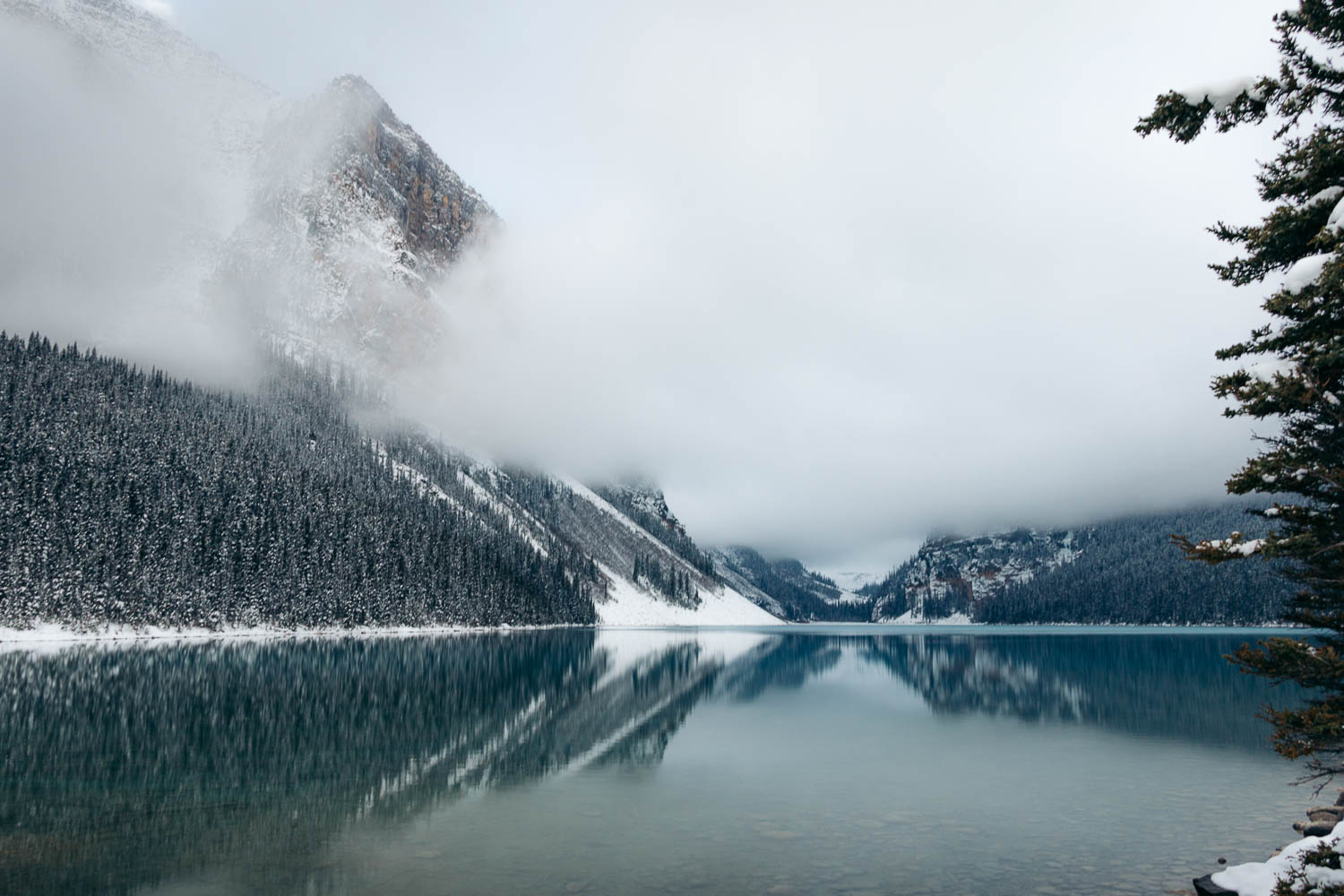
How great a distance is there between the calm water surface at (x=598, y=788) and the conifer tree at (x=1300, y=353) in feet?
23.4

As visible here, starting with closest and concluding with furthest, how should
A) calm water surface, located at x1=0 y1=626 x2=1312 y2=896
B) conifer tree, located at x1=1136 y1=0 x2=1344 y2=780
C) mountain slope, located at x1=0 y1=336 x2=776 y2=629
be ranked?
conifer tree, located at x1=1136 y1=0 x2=1344 y2=780 < calm water surface, located at x1=0 y1=626 x2=1312 y2=896 < mountain slope, located at x1=0 y1=336 x2=776 y2=629

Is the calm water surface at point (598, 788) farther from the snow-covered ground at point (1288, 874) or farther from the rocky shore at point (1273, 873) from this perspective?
the snow-covered ground at point (1288, 874)

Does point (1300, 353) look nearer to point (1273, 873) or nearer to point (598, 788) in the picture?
point (1273, 873)

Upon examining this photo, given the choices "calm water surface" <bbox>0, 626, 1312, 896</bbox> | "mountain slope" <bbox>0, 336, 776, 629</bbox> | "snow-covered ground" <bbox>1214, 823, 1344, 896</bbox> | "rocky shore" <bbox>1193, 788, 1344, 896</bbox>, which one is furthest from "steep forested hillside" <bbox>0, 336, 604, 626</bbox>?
"snow-covered ground" <bbox>1214, 823, 1344, 896</bbox>

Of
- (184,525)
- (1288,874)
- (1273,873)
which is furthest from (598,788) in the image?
(184,525)

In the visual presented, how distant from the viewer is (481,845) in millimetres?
18734

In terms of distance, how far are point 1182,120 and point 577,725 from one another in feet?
120

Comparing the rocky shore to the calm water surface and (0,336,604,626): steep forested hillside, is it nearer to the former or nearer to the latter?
the calm water surface

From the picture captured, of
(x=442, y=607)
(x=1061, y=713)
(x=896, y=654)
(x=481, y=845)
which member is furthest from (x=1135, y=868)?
(x=442, y=607)

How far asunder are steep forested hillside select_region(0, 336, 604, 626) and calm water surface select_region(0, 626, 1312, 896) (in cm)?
3928

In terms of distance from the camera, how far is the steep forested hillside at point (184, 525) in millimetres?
89312

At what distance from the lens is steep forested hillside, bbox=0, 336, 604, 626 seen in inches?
3516

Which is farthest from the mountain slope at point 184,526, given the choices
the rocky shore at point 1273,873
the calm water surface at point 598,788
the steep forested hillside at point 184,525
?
the rocky shore at point 1273,873

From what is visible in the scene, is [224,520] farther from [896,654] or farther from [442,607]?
[896,654]
